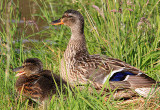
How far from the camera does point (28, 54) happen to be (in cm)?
600

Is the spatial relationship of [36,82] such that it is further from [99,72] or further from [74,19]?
[74,19]

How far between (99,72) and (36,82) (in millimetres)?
964

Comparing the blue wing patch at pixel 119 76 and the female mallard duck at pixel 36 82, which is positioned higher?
the female mallard duck at pixel 36 82

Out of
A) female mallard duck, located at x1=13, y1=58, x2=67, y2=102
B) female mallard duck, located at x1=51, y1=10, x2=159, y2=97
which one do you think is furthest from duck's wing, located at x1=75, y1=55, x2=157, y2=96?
female mallard duck, located at x1=13, y1=58, x2=67, y2=102

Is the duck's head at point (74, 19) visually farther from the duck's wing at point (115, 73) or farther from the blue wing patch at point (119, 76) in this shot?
the blue wing patch at point (119, 76)

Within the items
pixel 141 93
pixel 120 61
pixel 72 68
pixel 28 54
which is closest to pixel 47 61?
pixel 28 54

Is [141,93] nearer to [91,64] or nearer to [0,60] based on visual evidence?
[91,64]

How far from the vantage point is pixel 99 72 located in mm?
4891

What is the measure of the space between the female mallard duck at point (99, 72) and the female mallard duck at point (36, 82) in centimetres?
31

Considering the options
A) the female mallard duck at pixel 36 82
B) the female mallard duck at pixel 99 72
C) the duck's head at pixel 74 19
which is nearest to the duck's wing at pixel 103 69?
the female mallard duck at pixel 99 72

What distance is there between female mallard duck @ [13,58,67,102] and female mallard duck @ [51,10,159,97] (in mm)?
307

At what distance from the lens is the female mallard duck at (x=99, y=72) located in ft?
15.5

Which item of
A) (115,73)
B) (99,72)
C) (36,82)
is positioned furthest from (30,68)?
(115,73)

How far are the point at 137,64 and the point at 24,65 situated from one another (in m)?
1.77
